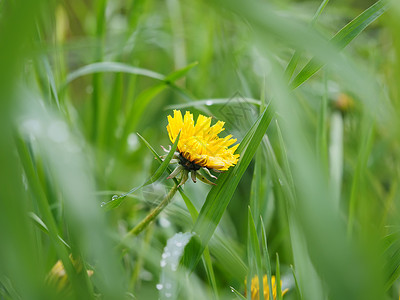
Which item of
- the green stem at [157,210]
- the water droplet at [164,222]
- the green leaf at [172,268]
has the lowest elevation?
the water droplet at [164,222]

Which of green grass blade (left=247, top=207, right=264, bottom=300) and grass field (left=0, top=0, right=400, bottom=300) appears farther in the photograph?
green grass blade (left=247, top=207, right=264, bottom=300)

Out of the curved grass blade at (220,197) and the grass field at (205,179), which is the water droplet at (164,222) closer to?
the grass field at (205,179)

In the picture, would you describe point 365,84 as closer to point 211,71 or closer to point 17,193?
point 17,193

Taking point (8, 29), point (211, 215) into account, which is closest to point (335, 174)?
point (211, 215)

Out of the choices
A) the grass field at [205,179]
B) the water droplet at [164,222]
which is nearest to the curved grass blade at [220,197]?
the grass field at [205,179]

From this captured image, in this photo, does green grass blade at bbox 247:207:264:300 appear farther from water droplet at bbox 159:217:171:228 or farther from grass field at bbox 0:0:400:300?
water droplet at bbox 159:217:171:228

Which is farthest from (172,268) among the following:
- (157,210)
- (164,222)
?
(164,222)

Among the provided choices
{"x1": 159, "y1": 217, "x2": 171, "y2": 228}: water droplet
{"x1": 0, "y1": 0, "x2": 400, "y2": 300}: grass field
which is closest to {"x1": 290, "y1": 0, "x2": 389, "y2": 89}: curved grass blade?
{"x1": 0, "y1": 0, "x2": 400, "y2": 300}: grass field
